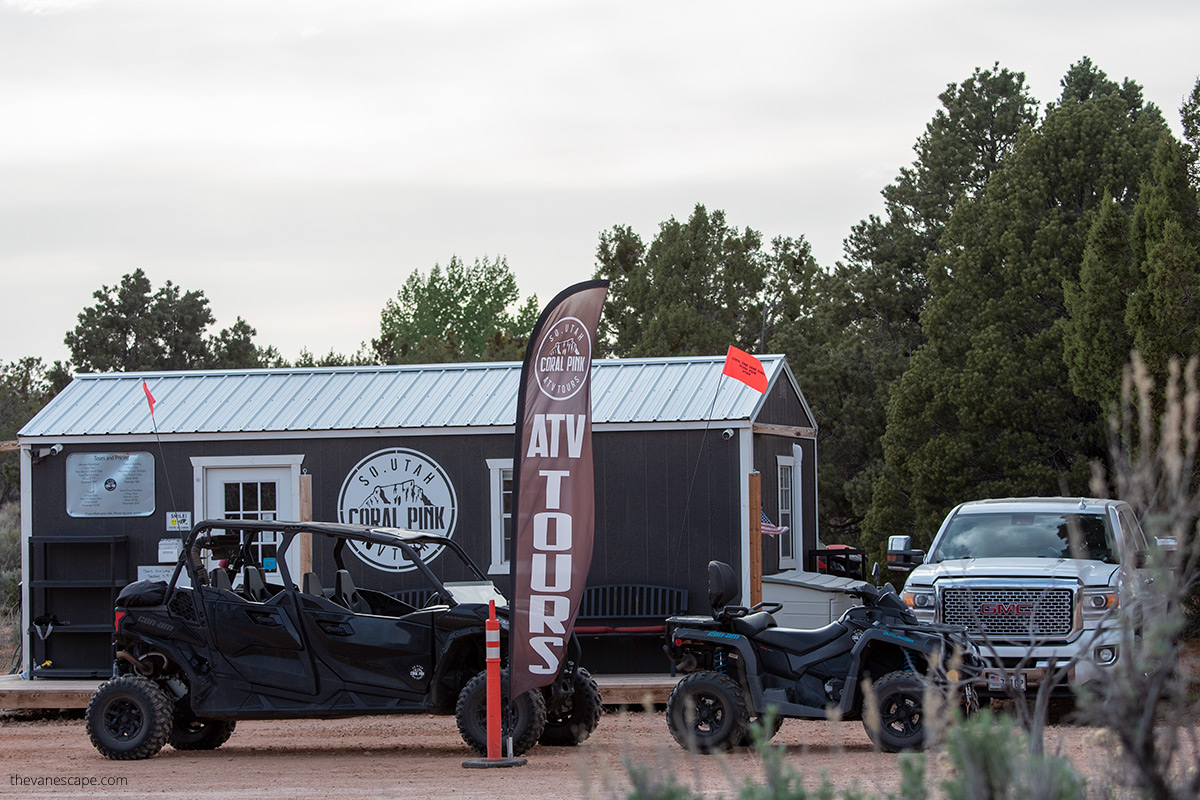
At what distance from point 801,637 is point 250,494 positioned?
7.62 meters

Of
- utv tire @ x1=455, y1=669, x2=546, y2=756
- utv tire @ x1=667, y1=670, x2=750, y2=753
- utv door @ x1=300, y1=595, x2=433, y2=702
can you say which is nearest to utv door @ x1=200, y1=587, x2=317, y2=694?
utv door @ x1=300, y1=595, x2=433, y2=702

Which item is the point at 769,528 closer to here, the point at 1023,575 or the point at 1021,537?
the point at 1021,537

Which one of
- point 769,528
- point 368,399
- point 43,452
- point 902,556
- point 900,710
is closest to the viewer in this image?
point 900,710

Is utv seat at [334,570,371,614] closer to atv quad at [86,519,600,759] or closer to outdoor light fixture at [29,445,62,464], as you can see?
atv quad at [86,519,600,759]

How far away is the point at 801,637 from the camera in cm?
1016

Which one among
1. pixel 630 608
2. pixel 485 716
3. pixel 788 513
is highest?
pixel 788 513

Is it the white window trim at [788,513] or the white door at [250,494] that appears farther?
the white window trim at [788,513]

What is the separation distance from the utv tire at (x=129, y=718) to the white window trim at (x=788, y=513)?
8.07 m

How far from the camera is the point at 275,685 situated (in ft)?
34.2

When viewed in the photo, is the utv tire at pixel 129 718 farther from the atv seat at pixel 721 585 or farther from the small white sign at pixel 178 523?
the small white sign at pixel 178 523

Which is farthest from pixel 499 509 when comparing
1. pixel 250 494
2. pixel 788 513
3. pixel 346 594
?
pixel 788 513

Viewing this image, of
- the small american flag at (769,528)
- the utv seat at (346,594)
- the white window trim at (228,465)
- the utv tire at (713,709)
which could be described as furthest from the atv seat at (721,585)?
the white window trim at (228,465)

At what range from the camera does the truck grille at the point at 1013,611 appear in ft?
36.4

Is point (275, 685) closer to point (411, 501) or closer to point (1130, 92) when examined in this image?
point (411, 501)
